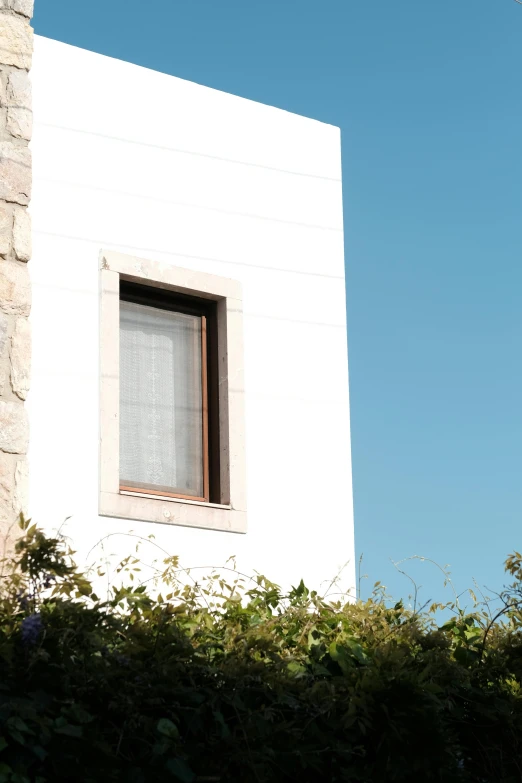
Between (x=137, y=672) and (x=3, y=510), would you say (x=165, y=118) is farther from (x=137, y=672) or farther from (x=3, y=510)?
(x=137, y=672)

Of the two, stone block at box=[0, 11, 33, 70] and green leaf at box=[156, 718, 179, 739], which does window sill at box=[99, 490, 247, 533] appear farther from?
stone block at box=[0, 11, 33, 70]

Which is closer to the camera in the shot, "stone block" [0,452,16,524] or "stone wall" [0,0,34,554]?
"stone block" [0,452,16,524]

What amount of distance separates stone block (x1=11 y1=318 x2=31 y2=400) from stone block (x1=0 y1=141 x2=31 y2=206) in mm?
774

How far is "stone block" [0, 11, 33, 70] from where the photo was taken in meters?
7.20

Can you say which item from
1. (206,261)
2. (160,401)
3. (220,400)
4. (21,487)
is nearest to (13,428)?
(21,487)

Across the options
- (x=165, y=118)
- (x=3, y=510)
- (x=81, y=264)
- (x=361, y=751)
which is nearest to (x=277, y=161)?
(x=165, y=118)

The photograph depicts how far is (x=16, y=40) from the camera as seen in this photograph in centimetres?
727

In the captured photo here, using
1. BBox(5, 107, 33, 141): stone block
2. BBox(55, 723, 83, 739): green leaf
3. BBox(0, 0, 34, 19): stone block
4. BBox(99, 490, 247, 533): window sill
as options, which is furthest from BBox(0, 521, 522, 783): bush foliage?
BBox(0, 0, 34, 19): stone block

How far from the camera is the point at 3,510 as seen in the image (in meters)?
6.34

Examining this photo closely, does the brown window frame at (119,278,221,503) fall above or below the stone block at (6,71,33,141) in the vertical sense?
below

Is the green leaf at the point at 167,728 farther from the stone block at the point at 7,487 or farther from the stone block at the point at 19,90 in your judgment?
the stone block at the point at 19,90

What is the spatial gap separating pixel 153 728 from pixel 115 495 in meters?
2.54

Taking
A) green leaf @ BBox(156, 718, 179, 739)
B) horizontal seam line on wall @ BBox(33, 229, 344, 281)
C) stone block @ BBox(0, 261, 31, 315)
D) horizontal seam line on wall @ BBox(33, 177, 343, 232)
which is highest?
horizontal seam line on wall @ BBox(33, 177, 343, 232)

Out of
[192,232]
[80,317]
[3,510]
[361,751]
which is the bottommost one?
[361,751]
